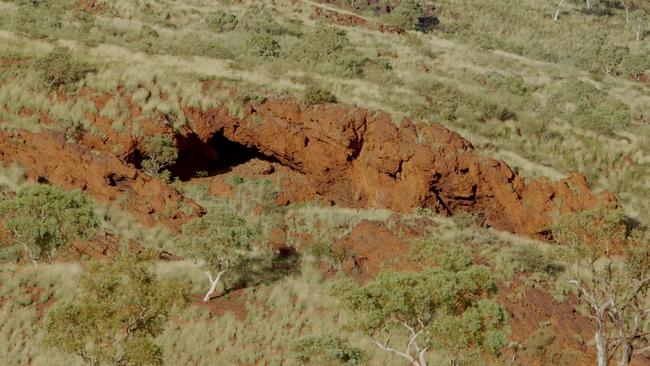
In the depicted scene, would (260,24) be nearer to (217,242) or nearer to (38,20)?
(38,20)

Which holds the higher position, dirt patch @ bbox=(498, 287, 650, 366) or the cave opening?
dirt patch @ bbox=(498, 287, 650, 366)

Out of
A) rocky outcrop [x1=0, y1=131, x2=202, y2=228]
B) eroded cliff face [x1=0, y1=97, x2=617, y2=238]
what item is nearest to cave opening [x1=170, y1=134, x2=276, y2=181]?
eroded cliff face [x1=0, y1=97, x2=617, y2=238]

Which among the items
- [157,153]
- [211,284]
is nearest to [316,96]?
[157,153]

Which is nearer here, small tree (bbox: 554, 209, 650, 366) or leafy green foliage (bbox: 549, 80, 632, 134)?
small tree (bbox: 554, 209, 650, 366)

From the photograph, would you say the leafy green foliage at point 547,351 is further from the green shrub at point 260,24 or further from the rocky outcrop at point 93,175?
the green shrub at point 260,24

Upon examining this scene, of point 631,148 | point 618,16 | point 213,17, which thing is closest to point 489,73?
point 631,148

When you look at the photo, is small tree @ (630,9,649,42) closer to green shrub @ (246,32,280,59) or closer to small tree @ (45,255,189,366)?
green shrub @ (246,32,280,59)

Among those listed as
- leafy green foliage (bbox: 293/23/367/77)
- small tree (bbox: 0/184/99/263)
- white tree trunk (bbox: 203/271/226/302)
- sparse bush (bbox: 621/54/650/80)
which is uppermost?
small tree (bbox: 0/184/99/263)
